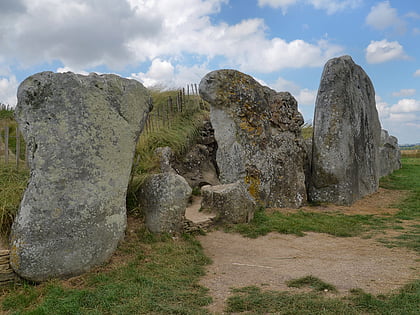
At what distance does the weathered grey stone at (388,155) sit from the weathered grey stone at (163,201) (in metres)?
13.7

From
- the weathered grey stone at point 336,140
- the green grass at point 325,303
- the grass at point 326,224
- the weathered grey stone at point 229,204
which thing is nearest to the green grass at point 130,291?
the green grass at point 325,303

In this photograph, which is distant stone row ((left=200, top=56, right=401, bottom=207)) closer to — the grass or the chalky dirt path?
the grass

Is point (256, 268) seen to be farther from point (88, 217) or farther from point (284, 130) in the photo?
point (284, 130)

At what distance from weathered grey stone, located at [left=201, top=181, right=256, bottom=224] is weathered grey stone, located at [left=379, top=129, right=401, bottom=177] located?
462 inches

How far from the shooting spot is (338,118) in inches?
432

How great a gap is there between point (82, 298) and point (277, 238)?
406cm

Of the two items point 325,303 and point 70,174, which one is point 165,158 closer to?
point 70,174

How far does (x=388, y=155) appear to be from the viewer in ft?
63.9

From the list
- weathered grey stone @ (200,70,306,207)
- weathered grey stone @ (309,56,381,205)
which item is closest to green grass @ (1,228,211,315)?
weathered grey stone @ (200,70,306,207)

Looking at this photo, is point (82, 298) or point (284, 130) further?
point (284, 130)

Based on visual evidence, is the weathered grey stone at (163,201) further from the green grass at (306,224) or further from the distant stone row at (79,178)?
the green grass at (306,224)

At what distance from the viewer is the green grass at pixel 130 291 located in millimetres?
4094

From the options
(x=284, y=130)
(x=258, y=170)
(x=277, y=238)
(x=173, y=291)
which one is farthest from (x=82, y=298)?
(x=284, y=130)

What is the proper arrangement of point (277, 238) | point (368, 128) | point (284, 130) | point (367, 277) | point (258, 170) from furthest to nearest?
1. point (368, 128)
2. point (284, 130)
3. point (258, 170)
4. point (277, 238)
5. point (367, 277)
